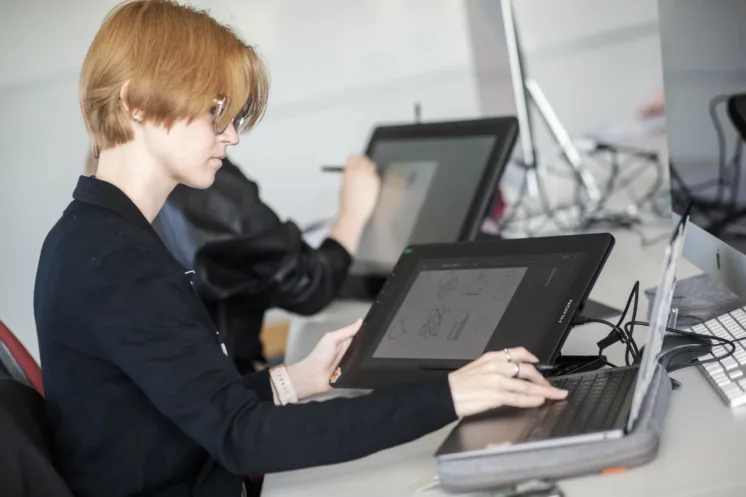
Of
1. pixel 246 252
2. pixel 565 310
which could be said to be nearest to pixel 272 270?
pixel 246 252

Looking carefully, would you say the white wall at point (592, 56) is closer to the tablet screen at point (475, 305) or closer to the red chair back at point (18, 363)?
the tablet screen at point (475, 305)

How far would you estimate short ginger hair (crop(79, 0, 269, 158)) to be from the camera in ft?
3.78

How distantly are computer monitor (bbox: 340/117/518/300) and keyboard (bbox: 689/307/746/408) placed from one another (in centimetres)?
60

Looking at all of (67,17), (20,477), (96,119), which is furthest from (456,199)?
(67,17)

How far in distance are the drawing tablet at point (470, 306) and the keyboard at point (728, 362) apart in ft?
0.58

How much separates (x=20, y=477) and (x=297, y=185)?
6.65 feet

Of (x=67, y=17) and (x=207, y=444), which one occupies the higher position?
(x=67, y=17)

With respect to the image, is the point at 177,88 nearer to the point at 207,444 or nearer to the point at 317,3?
the point at 207,444

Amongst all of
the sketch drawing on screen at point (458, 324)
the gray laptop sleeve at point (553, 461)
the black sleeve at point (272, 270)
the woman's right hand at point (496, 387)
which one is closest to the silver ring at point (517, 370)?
the woman's right hand at point (496, 387)

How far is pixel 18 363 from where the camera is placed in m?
1.41

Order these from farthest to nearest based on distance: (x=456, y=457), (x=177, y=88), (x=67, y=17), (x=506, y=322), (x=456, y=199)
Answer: (x=67, y=17) < (x=456, y=199) < (x=506, y=322) < (x=177, y=88) < (x=456, y=457)

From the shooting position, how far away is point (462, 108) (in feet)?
10.0

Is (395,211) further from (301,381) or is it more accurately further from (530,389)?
(530,389)

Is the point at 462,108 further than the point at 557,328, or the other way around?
the point at 462,108
